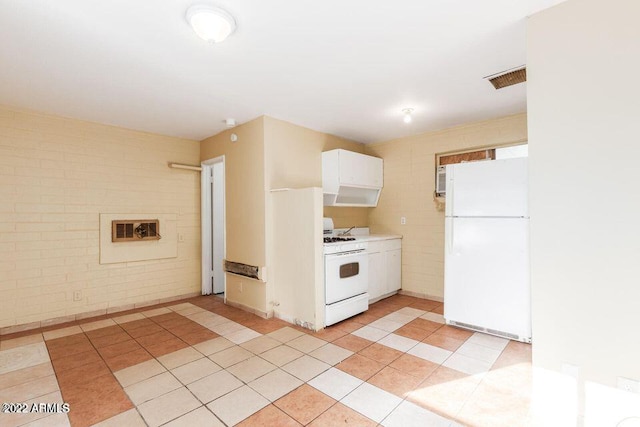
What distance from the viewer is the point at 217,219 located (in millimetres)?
4961

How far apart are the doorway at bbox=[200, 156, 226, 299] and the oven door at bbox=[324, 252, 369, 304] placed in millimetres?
2307

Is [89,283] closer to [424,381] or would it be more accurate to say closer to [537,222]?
[424,381]

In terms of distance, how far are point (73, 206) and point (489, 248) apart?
5029 millimetres

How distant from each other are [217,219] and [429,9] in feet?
13.8

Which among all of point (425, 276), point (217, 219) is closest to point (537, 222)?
point (425, 276)

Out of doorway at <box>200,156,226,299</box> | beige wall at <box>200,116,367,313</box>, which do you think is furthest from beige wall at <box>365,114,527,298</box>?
doorway at <box>200,156,226,299</box>

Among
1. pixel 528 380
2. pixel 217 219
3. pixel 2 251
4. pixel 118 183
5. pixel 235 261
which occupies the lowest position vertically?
pixel 528 380

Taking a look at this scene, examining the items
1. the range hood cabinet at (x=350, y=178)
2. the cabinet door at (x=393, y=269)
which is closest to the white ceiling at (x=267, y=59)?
the range hood cabinet at (x=350, y=178)

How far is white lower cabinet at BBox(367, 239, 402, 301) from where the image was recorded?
4.21 m

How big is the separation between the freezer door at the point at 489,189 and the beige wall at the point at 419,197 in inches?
39.8

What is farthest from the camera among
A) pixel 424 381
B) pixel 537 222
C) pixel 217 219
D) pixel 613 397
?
pixel 217 219

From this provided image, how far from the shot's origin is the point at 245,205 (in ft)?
13.1

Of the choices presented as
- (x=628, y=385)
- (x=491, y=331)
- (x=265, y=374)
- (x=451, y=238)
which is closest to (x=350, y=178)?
(x=451, y=238)

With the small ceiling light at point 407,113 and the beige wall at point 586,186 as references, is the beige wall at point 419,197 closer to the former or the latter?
the small ceiling light at point 407,113
